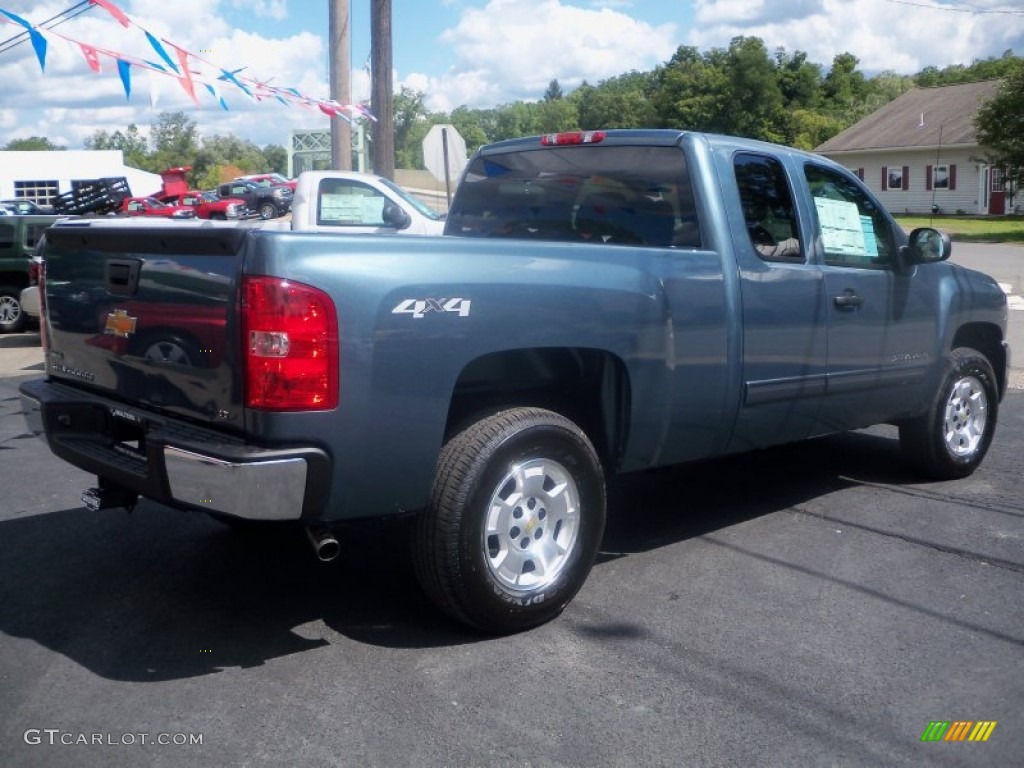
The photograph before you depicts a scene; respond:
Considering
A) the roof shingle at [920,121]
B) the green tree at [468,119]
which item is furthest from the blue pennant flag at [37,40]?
the green tree at [468,119]

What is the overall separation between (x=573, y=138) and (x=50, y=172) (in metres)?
58.1

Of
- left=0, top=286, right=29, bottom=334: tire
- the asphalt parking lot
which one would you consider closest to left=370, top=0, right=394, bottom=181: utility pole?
left=0, top=286, right=29, bottom=334: tire

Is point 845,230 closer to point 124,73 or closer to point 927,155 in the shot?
point 124,73

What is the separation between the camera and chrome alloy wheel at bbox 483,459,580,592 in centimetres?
425

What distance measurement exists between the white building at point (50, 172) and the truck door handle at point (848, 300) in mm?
55820

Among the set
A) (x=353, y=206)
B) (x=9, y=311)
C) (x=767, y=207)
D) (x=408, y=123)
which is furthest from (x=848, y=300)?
(x=408, y=123)

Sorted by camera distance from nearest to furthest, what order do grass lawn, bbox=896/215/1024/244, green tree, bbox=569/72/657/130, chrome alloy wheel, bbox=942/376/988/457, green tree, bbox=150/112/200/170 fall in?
chrome alloy wheel, bbox=942/376/988/457 < grass lawn, bbox=896/215/1024/244 < green tree, bbox=569/72/657/130 < green tree, bbox=150/112/200/170

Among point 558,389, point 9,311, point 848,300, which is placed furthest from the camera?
point 9,311

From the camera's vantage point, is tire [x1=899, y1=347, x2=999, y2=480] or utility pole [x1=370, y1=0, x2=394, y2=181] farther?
utility pole [x1=370, y1=0, x2=394, y2=181]

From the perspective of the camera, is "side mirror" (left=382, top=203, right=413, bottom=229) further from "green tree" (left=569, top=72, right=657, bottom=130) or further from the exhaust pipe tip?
"green tree" (left=569, top=72, right=657, bottom=130)

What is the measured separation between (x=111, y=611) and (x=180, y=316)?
56.5 inches

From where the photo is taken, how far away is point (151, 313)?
409 centimetres

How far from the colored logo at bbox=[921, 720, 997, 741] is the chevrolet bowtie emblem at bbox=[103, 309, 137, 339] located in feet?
10.2

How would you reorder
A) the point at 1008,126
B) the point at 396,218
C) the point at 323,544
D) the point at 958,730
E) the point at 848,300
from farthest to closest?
the point at 1008,126 → the point at 396,218 → the point at 848,300 → the point at 323,544 → the point at 958,730
